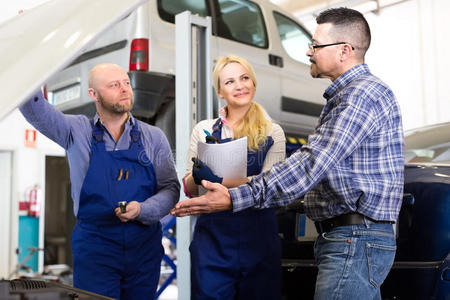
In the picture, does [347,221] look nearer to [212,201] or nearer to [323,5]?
[212,201]

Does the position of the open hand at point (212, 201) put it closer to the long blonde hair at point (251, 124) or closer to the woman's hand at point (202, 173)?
the woman's hand at point (202, 173)

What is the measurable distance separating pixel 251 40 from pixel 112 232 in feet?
9.39

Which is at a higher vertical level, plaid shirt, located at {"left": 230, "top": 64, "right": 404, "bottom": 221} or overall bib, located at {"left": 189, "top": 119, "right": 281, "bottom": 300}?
plaid shirt, located at {"left": 230, "top": 64, "right": 404, "bottom": 221}

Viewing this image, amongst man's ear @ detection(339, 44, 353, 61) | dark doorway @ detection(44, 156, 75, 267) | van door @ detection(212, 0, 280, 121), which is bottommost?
dark doorway @ detection(44, 156, 75, 267)

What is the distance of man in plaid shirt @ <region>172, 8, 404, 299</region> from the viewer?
136 cm

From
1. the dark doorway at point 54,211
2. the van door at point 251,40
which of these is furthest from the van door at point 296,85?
the dark doorway at point 54,211

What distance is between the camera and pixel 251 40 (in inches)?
167

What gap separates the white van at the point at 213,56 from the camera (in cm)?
249

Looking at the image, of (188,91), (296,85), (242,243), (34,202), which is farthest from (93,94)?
(34,202)

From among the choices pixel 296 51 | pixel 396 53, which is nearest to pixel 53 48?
pixel 296 51

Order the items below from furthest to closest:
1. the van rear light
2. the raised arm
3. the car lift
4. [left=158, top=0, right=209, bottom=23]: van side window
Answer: [left=158, top=0, right=209, bottom=23]: van side window, the van rear light, the car lift, the raised arm

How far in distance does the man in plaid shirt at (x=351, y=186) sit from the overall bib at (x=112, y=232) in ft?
1.38

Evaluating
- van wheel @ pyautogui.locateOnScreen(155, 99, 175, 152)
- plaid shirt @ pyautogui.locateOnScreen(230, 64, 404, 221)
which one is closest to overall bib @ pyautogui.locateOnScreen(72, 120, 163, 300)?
plaid shirt @ pyautogui.locateOnScreen(230, 64, 404, 221)

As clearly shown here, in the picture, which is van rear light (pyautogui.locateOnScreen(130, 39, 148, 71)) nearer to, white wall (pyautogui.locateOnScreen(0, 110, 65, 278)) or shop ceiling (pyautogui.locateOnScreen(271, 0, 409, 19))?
shop ceiling (pyautogui.locateOnScreen(271, 0, 409, 19))
